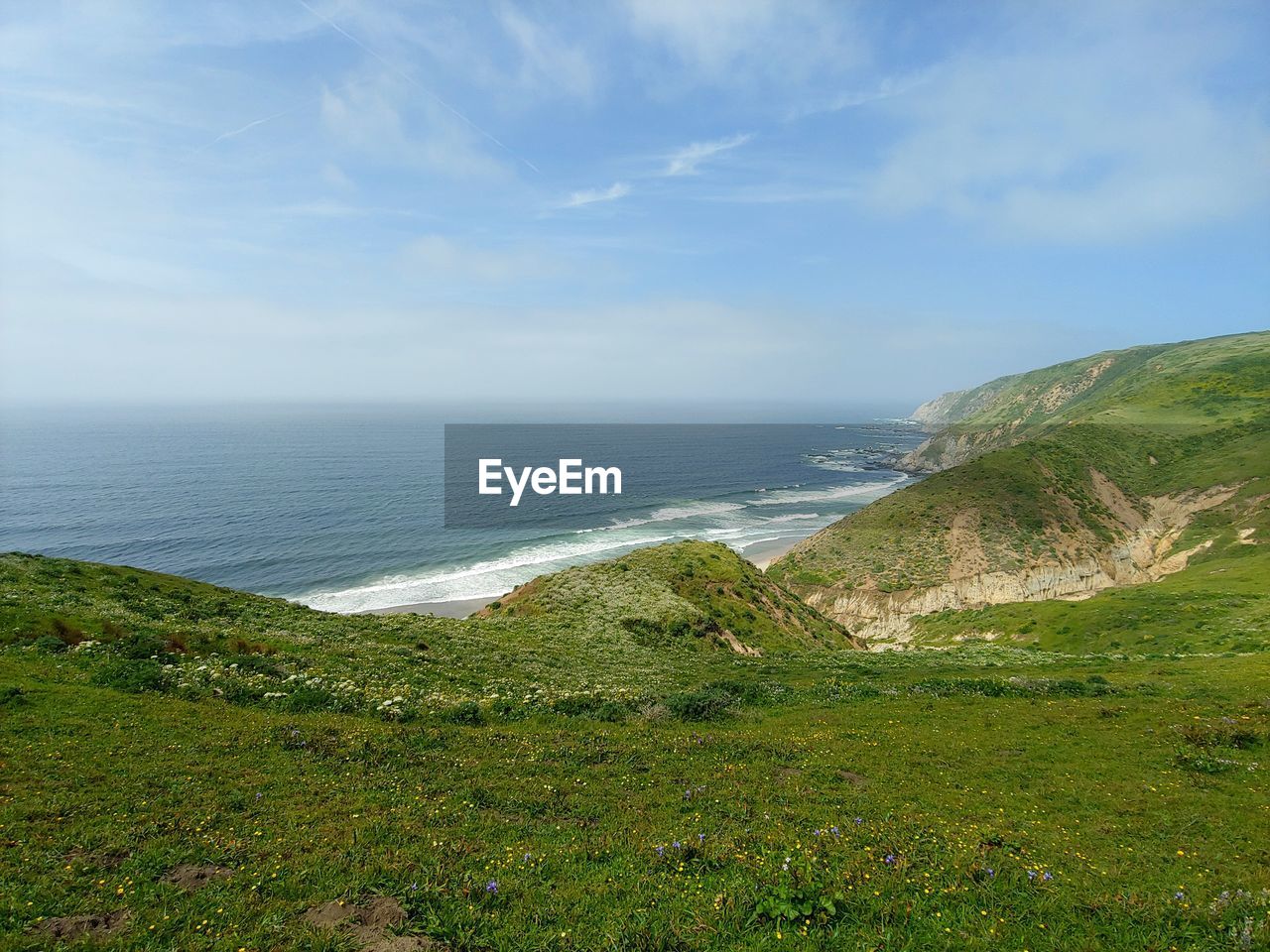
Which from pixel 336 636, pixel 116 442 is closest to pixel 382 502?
pixel 336 636

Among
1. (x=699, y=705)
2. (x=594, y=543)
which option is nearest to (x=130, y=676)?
(x=699, y=705)

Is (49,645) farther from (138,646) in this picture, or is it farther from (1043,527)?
(1043,527)

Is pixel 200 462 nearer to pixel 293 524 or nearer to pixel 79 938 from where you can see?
pixel 293 524

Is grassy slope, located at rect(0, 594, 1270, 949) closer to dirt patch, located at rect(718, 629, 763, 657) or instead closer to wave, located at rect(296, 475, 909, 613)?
dirt patch, located at rect(718, 629, 763, 657)

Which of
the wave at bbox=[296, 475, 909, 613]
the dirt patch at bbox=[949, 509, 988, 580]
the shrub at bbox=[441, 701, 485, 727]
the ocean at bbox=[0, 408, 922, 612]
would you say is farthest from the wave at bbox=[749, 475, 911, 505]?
the shrub at bbox=[441, 701, 485, 727]

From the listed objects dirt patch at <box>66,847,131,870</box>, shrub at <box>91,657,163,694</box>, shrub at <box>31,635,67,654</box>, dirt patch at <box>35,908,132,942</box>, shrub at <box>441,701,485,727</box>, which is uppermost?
dirt patch at <box>35,908,132,942</box>

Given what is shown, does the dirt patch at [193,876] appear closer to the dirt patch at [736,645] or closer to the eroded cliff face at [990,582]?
the dirt patch at [736,645]
